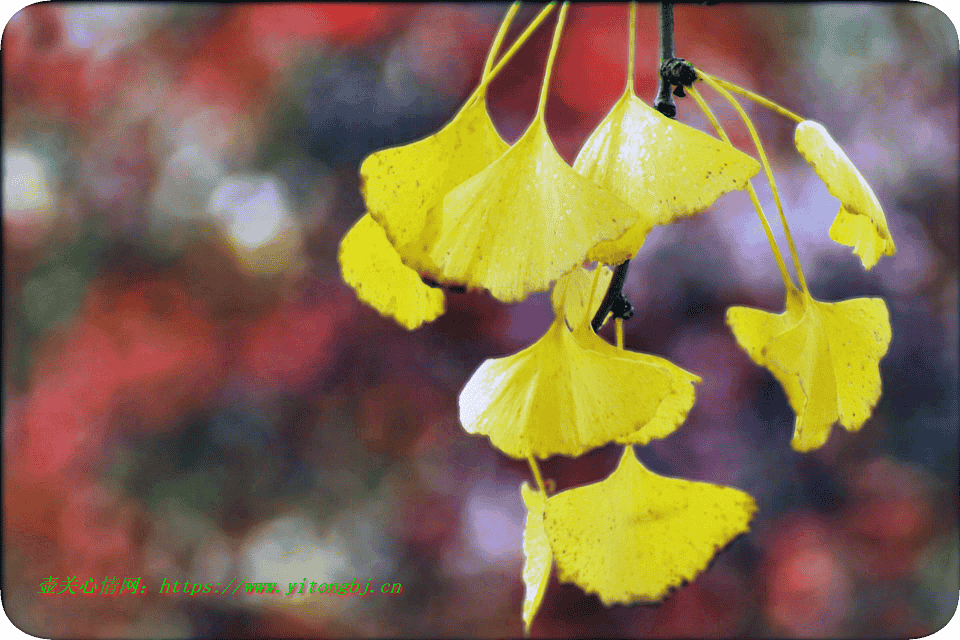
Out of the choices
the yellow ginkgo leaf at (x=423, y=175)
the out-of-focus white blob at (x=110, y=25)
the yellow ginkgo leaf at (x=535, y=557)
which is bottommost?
the out-of-focus white blob at (x=110, y=25)

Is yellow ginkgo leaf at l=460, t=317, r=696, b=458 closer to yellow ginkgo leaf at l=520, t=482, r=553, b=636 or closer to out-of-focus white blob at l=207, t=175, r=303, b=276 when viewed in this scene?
yellow ginkgo leaf at l=520, t=482, r=553, b=636

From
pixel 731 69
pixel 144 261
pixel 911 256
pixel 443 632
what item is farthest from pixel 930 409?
pixel 144 261

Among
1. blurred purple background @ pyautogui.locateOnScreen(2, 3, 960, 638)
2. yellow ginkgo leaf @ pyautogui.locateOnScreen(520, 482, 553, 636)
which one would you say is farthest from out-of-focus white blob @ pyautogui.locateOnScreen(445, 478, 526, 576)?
yellow ginkgo leaf @ pyautogui.locateOnScreen(520, 482, 553, 636)

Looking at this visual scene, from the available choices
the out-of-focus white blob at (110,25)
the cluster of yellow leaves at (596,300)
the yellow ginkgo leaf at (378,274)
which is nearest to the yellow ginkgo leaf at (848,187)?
the cluster of yellow leaves at (596,300)

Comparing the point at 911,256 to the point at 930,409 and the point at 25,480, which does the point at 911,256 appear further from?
the point at 25,480

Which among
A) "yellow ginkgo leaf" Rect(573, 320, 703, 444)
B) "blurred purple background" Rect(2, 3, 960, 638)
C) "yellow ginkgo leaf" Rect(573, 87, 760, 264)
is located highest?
"yellow ginkgo leaf" Rect(573, 87, 760, 264)

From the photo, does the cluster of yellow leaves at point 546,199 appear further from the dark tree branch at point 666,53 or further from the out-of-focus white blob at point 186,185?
the out-of-focus white blob at point 186,185

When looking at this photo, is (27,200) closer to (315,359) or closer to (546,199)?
(315,359)
